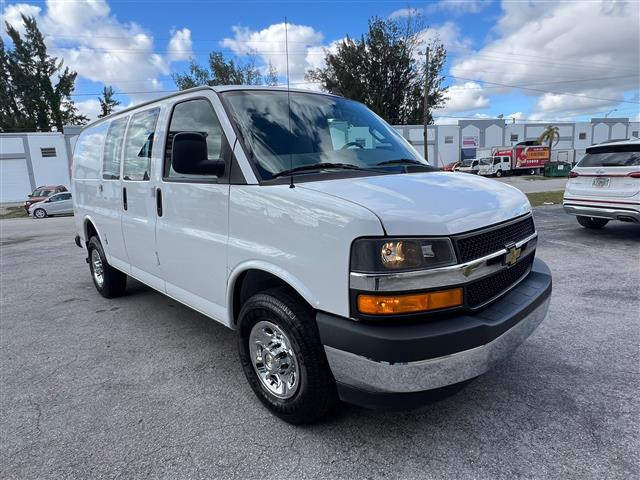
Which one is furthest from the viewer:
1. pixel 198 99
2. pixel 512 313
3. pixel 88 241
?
pixel 88 241

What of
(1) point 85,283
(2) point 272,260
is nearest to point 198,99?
(2) point 272,260

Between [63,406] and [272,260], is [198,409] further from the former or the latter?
[272,260]

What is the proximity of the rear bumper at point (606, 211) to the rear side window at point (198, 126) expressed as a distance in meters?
7.40

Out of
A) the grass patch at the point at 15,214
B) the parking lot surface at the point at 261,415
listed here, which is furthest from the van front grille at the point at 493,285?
the grass patch at the point at 15,214

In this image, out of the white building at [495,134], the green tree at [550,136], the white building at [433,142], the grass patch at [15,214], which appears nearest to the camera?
the grass patch at [15,214]

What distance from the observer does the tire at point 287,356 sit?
7.46ft

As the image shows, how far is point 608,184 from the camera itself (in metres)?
7.39

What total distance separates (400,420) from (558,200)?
15.2 metres

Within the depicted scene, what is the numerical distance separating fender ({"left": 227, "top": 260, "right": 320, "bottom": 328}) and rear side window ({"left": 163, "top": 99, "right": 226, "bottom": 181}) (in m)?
0.68

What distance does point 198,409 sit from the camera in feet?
9.16

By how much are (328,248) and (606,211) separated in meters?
7.51

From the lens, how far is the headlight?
6.43ft

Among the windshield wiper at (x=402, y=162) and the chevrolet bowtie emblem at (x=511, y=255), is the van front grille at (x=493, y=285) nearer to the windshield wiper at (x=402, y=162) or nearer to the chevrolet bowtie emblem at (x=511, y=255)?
the chevrolet bowtie emblem at (x=511, y=255)

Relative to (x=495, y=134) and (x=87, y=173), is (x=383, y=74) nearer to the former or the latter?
(x=495, y=134)
